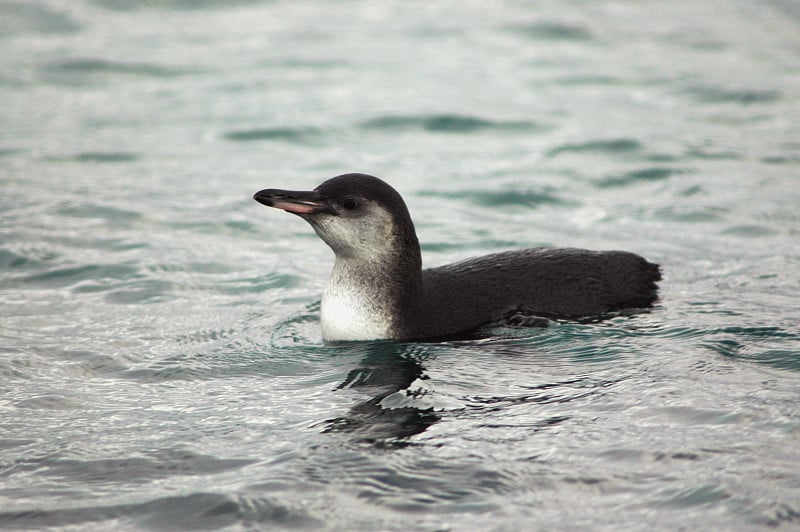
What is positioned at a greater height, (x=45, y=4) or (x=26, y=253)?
(x=45, y=4)

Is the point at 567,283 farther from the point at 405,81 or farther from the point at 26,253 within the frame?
the point at 405,81

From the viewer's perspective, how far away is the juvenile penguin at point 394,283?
23.0 feet

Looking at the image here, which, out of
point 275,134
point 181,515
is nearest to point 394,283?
point 181,515

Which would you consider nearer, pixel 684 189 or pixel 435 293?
pixel 435 293

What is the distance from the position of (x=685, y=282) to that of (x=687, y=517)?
4.14 meters

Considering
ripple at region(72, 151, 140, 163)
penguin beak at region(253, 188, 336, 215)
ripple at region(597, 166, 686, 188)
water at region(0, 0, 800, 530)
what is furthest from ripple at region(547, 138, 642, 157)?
penguin beak at region(253, 188, 336, 215)

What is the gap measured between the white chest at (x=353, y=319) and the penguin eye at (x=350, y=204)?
547 mm

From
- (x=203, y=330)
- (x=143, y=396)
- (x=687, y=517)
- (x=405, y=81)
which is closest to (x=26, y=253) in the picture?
(x=203, y=330)

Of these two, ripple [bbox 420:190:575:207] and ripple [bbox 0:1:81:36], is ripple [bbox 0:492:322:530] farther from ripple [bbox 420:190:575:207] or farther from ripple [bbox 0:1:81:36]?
ripple [bbox 0:1:81:36]

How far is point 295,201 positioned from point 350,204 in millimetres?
374

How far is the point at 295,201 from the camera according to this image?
22.5 ft

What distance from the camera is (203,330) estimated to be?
25.3ft

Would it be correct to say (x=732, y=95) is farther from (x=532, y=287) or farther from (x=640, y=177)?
(x=532, y=287)

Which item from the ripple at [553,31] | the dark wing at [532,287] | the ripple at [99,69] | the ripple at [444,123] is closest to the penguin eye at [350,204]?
the dark wing at [532,287]
